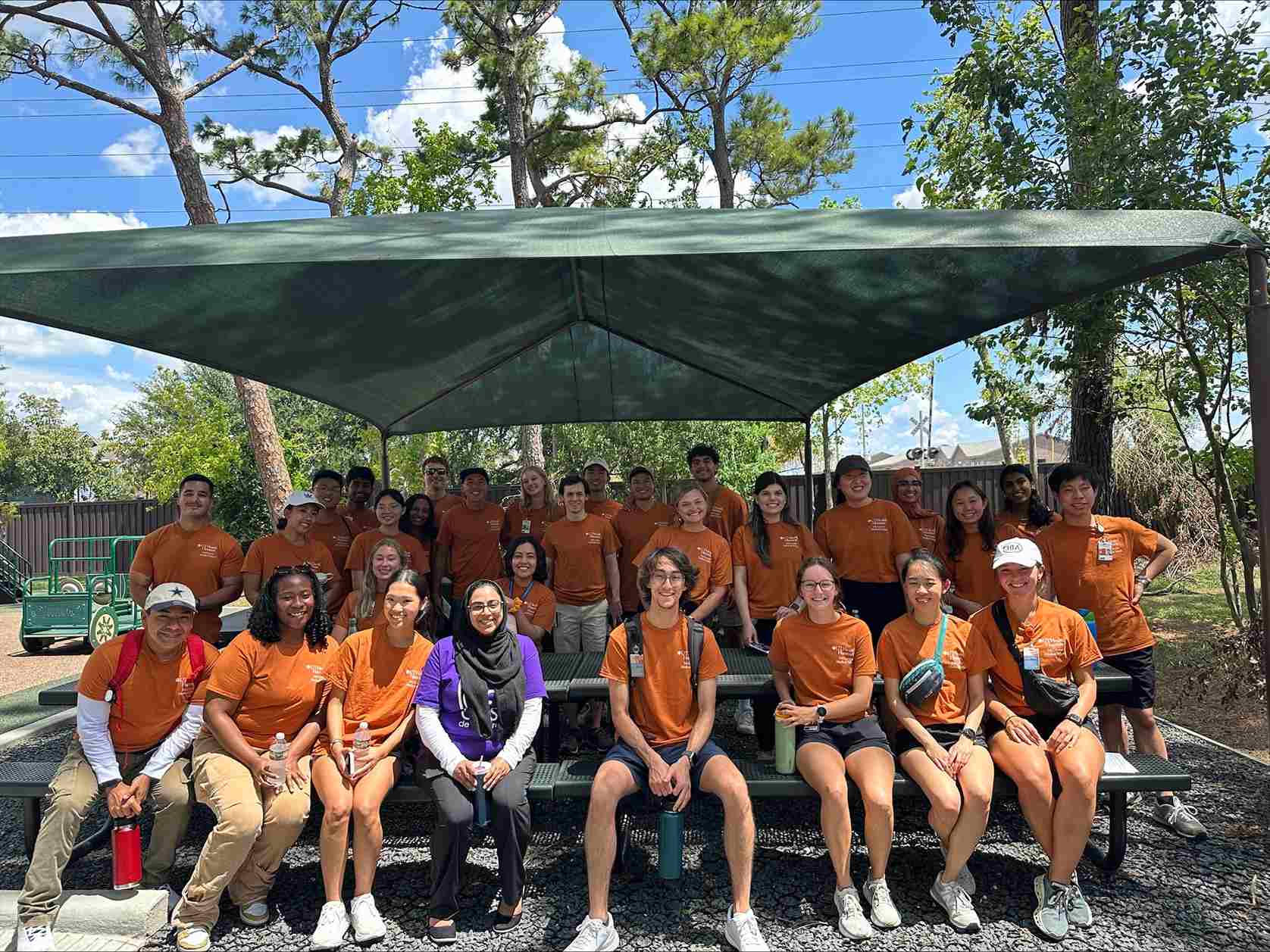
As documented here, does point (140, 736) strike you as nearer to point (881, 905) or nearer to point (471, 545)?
point (471, 545)

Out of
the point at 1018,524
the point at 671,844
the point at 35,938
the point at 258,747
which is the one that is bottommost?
the point at 35,938

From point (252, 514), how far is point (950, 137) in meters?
15.9

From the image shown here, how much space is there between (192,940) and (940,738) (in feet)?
9.99

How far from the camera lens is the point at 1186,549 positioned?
10.1 metres

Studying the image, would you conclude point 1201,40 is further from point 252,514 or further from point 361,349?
point 252,514

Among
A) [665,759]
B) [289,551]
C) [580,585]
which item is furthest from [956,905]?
[289,551]

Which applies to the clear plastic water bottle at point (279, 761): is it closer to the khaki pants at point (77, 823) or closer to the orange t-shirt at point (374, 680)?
the orange t-shirt at point (374, 680)

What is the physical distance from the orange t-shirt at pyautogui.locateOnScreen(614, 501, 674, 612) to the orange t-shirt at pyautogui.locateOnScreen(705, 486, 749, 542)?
0.32m

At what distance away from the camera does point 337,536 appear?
5.54m

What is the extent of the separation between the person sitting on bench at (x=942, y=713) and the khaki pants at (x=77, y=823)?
3039 mm

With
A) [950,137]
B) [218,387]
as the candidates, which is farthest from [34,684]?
[218,387]

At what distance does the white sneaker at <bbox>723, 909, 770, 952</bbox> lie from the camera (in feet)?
9.66

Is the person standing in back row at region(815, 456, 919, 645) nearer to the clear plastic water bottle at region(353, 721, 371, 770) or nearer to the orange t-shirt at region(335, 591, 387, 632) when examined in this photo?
the orange t-shirt at region(335, 591, 387, 632)

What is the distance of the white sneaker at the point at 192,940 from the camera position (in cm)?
301
